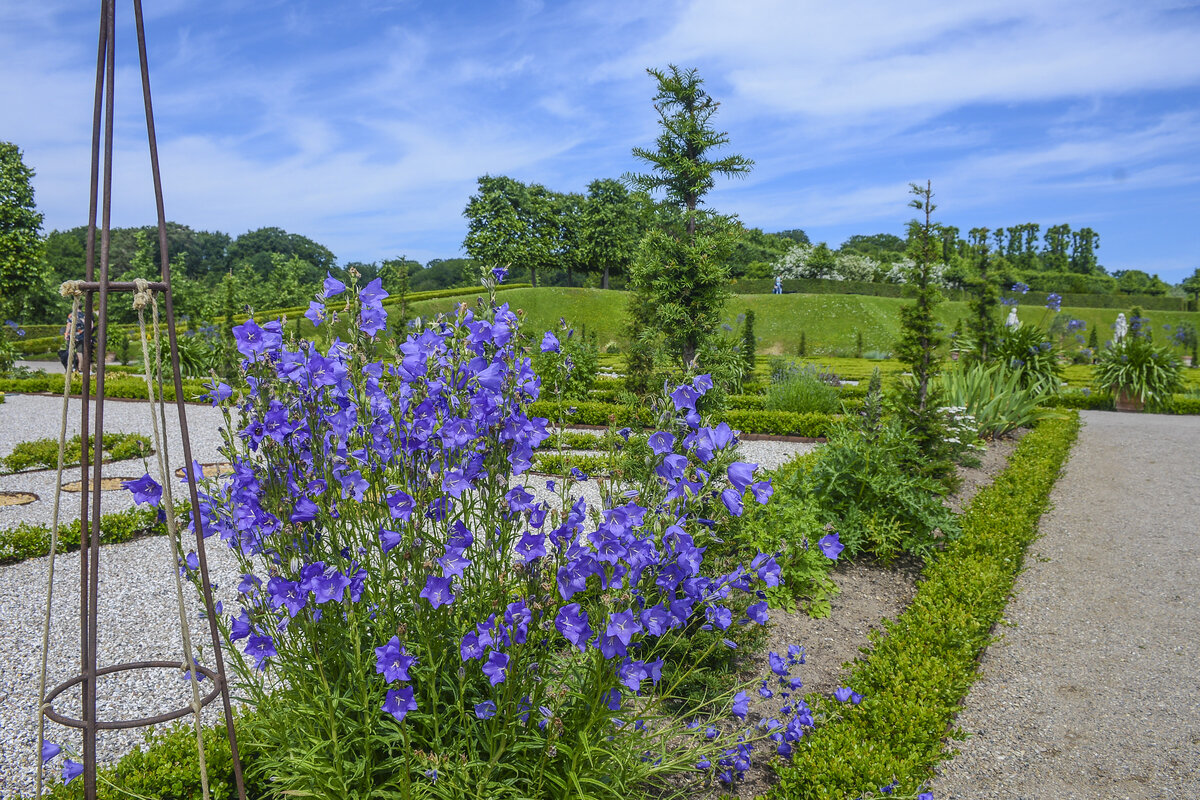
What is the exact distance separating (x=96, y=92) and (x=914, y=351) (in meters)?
8.35

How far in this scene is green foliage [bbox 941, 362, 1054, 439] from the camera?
944 centimetres

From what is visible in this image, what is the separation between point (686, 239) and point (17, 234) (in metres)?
32.9

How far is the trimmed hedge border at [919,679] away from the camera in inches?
108

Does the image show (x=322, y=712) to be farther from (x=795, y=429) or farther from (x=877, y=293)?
(x=877, y=293)

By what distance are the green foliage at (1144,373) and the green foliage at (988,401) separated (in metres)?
4.13

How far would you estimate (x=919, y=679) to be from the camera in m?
3.44

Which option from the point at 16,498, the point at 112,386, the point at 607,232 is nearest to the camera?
the point at 16,498

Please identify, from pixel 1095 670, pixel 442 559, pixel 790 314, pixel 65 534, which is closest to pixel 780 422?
pixel 1095 670

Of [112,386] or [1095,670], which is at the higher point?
[112,386]

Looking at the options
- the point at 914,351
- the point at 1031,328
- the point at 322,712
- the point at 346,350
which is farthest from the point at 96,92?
the point at 1031,328

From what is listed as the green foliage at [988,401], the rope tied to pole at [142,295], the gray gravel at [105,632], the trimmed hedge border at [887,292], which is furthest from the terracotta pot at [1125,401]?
the trimmed hedge border at [887,292]

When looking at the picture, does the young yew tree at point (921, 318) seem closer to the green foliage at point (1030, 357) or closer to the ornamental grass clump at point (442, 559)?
the green foliage at point (1030, 357)

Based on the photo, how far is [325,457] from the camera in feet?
7.38

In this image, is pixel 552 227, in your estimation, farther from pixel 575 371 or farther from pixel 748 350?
pixel 575 371
